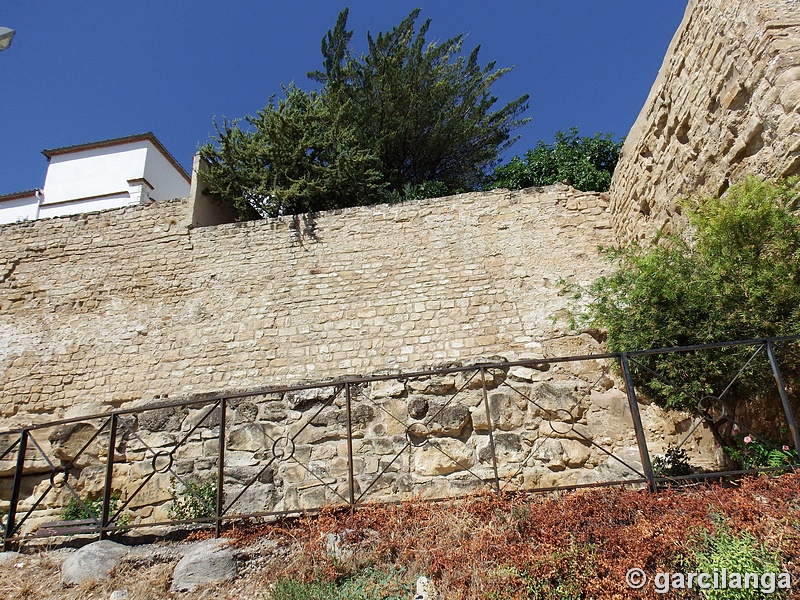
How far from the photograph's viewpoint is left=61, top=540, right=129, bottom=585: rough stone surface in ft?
11.1

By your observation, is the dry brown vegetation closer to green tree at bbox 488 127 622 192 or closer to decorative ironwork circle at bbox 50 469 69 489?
decorative ironwork circle at bbox 50 469 69 489

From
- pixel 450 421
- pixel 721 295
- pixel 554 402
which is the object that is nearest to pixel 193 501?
pixel 450 421

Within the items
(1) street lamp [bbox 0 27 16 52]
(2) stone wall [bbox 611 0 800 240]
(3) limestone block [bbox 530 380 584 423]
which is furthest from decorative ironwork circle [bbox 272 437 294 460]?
(1) street lamp [bbox 0 27 16 52]

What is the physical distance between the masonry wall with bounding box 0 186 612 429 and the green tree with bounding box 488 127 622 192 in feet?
6.60

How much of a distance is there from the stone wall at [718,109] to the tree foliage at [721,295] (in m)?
0.42

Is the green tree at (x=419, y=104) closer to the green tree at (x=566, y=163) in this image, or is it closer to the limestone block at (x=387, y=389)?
the green tree at (x=566, y=163)

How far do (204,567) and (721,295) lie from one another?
177 inches

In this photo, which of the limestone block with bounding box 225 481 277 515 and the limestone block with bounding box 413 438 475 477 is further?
the limestone block with bounding box 413 438 475 477

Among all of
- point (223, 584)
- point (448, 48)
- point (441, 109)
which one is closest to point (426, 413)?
point (223, 584)

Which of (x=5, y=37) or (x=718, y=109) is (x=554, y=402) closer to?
(x=718, y=109)

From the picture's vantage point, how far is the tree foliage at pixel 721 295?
4.07 meters

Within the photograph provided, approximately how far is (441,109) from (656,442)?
9.02 metres

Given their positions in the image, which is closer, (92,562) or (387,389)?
(92,562)

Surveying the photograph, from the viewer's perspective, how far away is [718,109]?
505 cm
